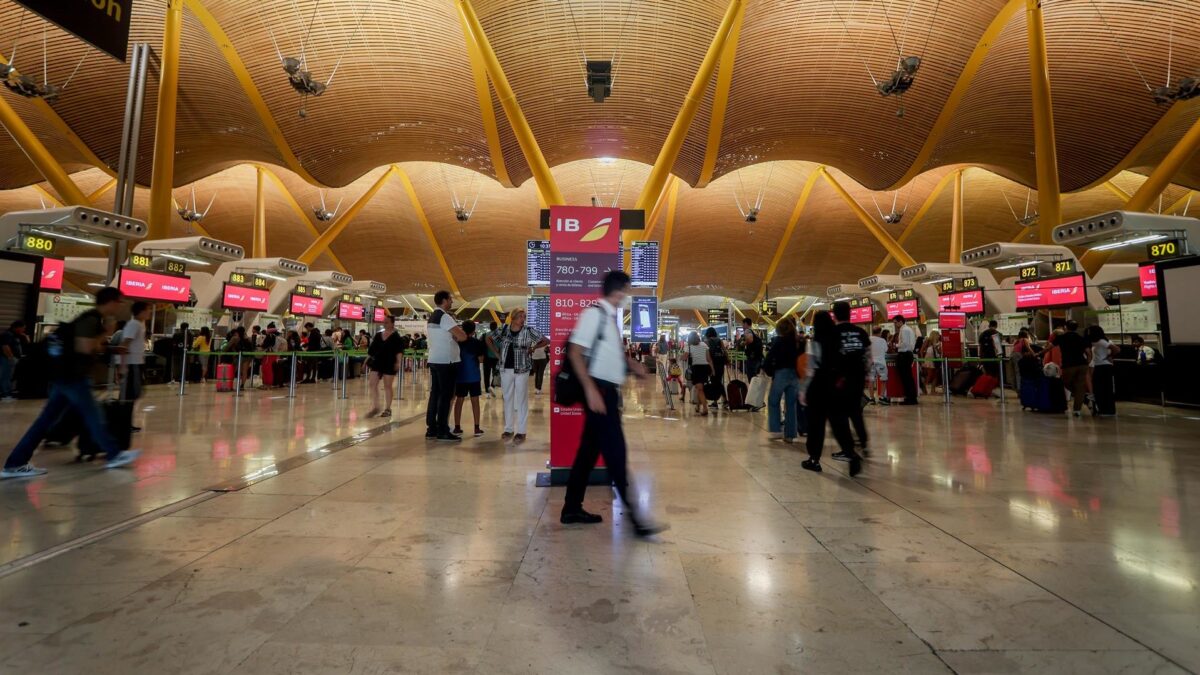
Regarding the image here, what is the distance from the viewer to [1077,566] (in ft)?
8.63

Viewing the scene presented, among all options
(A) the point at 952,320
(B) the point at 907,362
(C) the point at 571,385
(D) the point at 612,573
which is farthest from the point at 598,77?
(D) the point at 612,573

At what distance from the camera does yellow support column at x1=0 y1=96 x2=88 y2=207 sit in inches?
648

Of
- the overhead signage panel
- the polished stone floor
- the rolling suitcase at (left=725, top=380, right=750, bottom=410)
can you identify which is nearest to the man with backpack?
the polished stone floor

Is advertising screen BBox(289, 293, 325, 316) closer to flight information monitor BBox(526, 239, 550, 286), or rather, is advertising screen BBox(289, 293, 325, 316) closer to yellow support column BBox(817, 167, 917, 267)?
flight information monitor BBox(526, 239, 550, 286)

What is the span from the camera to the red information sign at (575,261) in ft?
14.7

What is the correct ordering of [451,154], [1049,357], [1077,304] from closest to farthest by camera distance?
[1049,357] → [1077,304] → [451,154]

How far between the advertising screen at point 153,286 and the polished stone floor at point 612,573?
963 centimetres

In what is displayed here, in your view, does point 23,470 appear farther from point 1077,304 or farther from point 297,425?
point 1077,304

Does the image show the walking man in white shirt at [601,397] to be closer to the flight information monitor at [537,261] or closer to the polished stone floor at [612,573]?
the polished stone floor at [612,573]

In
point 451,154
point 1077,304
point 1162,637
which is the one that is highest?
point 451,154

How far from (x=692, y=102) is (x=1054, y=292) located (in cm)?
1093

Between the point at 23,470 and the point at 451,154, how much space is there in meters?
20.5

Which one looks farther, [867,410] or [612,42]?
[612,42]

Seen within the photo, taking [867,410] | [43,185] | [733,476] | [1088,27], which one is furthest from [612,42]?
[43,185]
